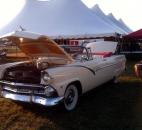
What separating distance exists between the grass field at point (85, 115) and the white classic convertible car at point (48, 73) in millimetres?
324

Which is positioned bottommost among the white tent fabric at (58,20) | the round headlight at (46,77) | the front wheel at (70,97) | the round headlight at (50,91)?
the front wheel at (70,97)

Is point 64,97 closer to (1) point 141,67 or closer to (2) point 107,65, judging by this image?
(2) point 107,65

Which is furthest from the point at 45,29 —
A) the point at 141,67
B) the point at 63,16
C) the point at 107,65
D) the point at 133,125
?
the point at 133,125

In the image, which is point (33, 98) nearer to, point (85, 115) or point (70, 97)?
point (70, 97)

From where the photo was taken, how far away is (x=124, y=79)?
31.3ft

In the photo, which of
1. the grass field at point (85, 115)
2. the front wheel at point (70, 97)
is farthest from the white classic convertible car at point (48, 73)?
the grass field at point (85, 115)

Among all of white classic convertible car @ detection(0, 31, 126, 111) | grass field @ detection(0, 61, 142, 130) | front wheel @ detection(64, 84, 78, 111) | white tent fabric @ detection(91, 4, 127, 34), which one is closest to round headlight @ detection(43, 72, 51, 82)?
white classic convertible car @ detection(0, 31, 126, 111)

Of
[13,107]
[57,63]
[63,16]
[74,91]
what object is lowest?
[13,107]

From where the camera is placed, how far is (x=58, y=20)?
20375mm

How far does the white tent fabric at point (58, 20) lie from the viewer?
1930 cm

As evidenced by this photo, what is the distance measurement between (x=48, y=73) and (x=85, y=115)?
1.15m

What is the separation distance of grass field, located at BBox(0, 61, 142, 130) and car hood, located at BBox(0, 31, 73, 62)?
3.88 ft

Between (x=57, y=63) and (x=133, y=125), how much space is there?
223 cm

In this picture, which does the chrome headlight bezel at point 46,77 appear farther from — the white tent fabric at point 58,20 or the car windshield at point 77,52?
the white tent fabric at point 58,20
